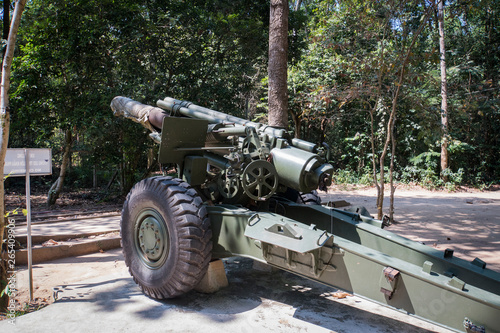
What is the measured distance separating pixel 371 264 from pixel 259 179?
4.30ft

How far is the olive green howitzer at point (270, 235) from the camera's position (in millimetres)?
2670

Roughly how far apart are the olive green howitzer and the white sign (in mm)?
1066

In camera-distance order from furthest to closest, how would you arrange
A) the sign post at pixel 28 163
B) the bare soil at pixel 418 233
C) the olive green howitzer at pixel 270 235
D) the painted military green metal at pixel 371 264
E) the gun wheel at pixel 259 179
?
1. the bare soil at pixel 418 233
2. the sign post at pixel 28 163
3. the gun wheel at pixel 259 179
4. the olive green howitzer at pixel 270 235
5. the painted military green metal at pixel 371 264

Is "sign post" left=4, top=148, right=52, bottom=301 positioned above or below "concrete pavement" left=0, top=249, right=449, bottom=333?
above

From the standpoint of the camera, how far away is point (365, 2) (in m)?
7.54

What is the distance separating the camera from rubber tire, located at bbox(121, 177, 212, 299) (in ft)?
11.2

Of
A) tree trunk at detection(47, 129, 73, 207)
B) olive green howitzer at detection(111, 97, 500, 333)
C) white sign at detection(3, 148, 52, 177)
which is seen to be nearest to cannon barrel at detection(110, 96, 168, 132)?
olive green howitzer at detection(111, 97, 500, 333)

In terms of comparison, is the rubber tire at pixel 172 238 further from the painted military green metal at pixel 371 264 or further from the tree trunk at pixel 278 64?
the tree trunk at pixel 278 64

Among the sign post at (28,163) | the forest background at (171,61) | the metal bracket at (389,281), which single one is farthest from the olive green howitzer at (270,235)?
the forest background at (171,61)

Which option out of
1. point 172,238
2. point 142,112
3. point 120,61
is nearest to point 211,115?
point 142,112

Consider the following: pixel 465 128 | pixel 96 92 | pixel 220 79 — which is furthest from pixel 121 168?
pixel 465 128

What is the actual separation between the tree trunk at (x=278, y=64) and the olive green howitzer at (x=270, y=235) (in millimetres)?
1984

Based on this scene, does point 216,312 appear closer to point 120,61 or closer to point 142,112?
point 142,112

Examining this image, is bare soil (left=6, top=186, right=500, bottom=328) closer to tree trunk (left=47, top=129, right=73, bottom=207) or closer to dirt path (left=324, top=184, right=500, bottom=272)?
dirt path (left=324, top=184, right=500, bottom=272)
